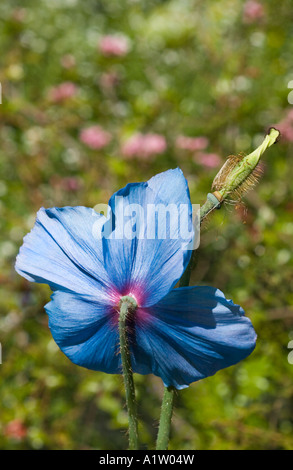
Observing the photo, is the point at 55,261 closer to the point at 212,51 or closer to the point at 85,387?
the point at 85,387

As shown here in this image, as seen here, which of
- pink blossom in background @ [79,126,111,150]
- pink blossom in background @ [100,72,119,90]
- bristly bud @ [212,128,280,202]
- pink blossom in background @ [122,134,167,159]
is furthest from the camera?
pink blossom in background @ [100,72,119,90]

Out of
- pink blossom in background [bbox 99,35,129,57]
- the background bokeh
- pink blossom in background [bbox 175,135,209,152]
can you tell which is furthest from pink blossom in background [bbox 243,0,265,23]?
pink blossom in background [bbox 175,135,209,152]

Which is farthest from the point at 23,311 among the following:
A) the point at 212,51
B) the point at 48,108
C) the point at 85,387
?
the point at 212,51

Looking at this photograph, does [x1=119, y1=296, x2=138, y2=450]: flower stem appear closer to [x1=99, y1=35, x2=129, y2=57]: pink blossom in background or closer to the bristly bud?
the bristly bud

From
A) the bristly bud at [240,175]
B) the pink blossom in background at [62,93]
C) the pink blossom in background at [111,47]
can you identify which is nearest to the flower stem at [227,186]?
the bristly bud at [240,175]

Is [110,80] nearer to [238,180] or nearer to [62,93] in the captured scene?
[62,93]
